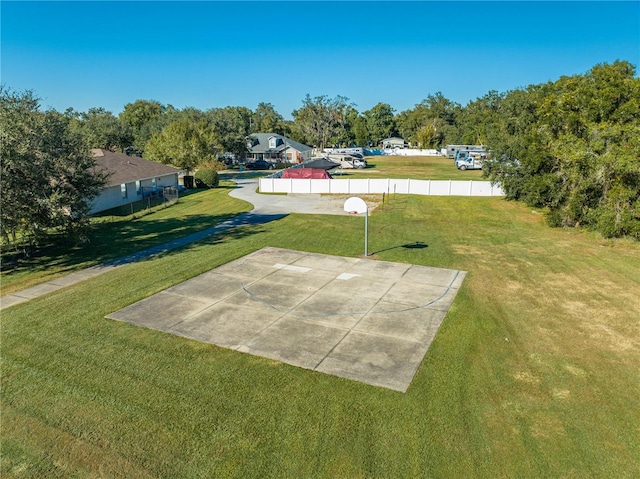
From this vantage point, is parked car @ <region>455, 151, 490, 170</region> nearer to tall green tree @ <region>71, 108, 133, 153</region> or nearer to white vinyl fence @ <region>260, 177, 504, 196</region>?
white vinyl fence @ <region>260, 177, 504, 196</region>

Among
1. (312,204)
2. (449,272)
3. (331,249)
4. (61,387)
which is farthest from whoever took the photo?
(312,204)

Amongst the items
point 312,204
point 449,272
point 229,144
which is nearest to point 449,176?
point 312,204

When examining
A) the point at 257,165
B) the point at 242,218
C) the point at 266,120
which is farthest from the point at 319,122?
the point at 242,218

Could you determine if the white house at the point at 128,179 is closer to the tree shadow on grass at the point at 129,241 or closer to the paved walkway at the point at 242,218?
the tree shadow on grass at the point at 129,241

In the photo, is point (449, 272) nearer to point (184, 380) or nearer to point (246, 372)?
point (246, 372)

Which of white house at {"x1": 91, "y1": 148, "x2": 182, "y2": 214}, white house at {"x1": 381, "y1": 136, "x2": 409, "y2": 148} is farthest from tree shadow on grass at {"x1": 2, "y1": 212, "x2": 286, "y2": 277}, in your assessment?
white house at {"x1": 381, "y1": 136, "x2": 409, "y2": 148}

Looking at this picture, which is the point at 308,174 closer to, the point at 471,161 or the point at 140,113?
the point at 471,161
